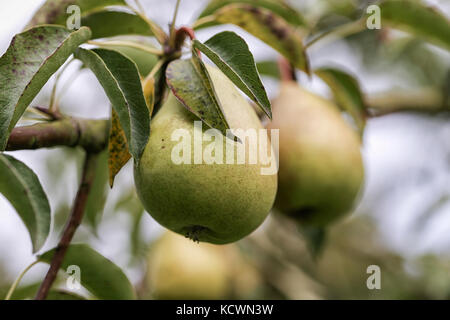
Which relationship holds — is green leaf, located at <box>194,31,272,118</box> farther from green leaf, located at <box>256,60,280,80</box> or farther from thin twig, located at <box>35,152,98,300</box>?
green leaf, located at <box>256,60,280,80</box>

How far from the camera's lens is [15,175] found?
40.3 inches

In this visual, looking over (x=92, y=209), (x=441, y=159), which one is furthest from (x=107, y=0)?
(x=441, y=159)

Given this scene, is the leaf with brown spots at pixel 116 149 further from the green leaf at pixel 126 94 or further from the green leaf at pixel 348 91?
the green leaf at pixel 348 91

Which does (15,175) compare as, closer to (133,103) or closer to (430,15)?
(133,103)

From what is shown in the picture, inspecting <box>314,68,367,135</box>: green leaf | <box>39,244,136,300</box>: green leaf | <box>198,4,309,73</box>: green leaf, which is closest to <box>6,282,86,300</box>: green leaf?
<box>39,244,136,300</box>: green leaf

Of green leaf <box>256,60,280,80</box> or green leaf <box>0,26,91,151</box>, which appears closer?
green leaf <box>0,26,91,151</box>

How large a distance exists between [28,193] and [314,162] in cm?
64

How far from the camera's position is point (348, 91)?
1.42m

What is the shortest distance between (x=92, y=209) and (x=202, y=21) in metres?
0.59

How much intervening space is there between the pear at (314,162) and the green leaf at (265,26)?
0.67 feet

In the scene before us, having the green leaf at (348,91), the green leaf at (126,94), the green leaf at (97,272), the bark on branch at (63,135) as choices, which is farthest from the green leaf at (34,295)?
the green leaf at (348,91)

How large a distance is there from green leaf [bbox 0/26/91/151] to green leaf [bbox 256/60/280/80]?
0.84 meters

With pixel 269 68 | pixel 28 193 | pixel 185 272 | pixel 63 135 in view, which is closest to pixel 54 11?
pixel 63 135

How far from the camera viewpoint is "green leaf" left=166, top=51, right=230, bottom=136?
83 centimetres
